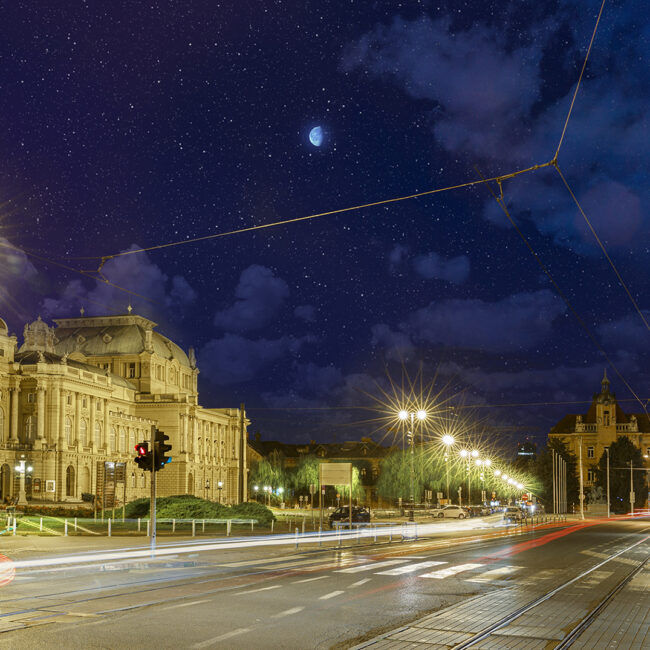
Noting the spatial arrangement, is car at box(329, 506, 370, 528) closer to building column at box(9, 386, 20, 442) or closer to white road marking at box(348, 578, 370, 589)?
white road marking at box(348, 578, 370, 589)

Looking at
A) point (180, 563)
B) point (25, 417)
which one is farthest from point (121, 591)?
point (25, 417)

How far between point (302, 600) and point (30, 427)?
79.8 metres

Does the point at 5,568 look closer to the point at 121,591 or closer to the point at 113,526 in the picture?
the point at 121,591

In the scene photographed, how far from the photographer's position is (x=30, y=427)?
89062 millimetres

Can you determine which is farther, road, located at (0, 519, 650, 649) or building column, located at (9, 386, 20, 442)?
building column, located at (9, 386, 20, 442)

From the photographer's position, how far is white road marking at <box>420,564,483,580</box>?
854 inches

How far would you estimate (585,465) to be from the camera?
575 feet

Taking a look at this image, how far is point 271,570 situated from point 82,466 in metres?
75.0

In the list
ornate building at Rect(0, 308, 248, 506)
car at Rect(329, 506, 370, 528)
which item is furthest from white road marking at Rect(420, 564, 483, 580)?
ornate building at Rect(0, 308, 248, 506)

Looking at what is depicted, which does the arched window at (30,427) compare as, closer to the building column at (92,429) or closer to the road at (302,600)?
the building column at (92,429)

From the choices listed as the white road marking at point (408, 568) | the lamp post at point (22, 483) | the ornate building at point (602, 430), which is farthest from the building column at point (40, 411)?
the ornate building at point (602, 430)

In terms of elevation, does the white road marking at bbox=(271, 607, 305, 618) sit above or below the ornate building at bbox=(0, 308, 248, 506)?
below

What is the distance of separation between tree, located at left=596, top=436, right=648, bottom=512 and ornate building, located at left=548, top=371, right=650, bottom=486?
3104cm

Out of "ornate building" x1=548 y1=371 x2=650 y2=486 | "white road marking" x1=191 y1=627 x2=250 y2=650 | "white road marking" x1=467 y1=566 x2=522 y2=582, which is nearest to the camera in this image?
"white road marking" x1=191 y1=627 x2=250 y2=650
